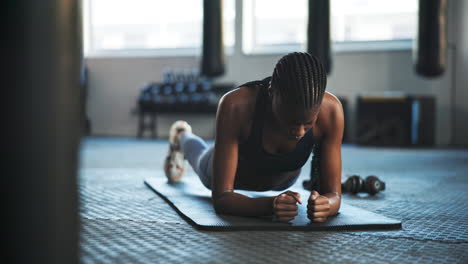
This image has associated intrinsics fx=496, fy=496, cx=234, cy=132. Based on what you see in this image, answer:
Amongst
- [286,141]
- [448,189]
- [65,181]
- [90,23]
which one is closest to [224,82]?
[90,23]

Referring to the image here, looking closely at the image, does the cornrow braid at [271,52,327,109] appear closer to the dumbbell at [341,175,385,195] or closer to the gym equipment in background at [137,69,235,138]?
the dumbbell at [341,175,385,195]

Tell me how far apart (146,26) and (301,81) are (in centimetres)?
711

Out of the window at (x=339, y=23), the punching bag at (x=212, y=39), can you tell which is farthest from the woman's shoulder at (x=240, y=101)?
the window at (x=339, y=23)

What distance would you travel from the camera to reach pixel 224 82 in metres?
7.52

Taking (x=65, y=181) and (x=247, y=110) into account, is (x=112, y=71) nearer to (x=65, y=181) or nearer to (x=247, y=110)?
(x=247, y=110)

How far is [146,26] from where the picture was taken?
26.5 feet

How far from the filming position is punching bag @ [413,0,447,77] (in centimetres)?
343

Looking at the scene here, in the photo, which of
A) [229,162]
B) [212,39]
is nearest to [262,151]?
[229,162]

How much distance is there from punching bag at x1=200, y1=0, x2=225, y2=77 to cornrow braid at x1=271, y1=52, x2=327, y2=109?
2.05 meters

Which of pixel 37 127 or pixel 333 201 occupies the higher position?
pixel 37 127

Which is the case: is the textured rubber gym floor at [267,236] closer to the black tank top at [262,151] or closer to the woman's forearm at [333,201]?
the woman's forearm at [333,201]

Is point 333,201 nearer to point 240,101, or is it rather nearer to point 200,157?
point 240,101

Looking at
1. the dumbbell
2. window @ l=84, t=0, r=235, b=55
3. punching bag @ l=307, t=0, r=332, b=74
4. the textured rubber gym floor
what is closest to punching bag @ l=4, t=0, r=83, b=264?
the textured rubber gym floor

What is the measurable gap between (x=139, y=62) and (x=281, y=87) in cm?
689
